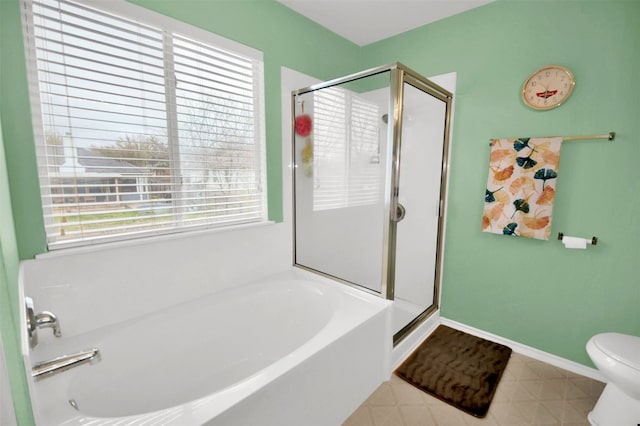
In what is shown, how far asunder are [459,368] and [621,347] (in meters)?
0.83

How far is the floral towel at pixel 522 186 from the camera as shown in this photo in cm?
180

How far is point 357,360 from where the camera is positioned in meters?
1.52

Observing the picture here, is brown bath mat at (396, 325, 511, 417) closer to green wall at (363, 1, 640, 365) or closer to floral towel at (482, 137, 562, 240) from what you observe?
green wall at (363, 1, 640, 365)

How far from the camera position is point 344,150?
7.64ft

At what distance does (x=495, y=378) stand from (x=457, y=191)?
4.29ft

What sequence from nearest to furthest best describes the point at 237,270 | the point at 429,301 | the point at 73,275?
1. the point at 73,275
2. the point at 237,270
3. the point at 429,301

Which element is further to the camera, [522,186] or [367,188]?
[367,188]

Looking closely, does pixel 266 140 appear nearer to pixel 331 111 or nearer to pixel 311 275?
pixel 331 111

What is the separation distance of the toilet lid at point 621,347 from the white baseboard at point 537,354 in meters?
0.48

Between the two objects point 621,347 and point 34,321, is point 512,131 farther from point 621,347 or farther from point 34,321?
point 34,321

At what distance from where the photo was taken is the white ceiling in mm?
1990

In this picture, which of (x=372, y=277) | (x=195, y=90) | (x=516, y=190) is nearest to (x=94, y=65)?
(x=195, y=90)

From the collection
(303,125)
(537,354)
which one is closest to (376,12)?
(303,125)

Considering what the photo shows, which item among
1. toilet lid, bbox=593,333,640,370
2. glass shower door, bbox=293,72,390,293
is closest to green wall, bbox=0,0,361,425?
glass shower door, bbox=293,72,390,293
